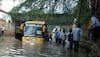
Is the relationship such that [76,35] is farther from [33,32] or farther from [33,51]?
[33,32]

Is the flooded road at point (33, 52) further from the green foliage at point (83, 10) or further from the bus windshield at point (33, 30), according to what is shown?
the bus windshield at point (33, 30)

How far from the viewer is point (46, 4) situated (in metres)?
18.7

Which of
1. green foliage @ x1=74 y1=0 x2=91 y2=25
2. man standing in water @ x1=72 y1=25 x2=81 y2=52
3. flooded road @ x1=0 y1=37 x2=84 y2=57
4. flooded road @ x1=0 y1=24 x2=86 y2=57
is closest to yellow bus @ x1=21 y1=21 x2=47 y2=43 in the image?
flooded road @ x1=0 y1=24 x2=86 y2=57

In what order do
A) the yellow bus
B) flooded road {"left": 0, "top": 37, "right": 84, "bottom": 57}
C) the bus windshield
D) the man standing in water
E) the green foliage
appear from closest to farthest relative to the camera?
the green foliage < flooded road {"left": 0, "top": 37, "right": 84, "bottom": 57} < the man standing in water < the yellow bus < the bus windshield

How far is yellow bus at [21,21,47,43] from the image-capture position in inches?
1324

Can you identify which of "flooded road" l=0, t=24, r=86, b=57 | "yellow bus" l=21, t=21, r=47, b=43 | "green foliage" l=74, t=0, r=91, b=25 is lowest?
"flooded road" l=0, t=24, r=86, b=57

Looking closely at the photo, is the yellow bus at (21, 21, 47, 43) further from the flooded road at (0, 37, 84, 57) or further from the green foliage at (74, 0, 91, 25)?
the green foliage at (74, 0, 91, 25)

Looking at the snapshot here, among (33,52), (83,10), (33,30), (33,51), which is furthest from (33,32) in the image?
(83,10)

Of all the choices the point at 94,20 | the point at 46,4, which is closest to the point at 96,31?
the point at 94,20

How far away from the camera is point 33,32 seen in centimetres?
3509

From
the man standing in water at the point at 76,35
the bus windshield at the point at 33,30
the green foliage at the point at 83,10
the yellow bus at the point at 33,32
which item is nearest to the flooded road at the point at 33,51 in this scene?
the man standing in water at the point at 76,35

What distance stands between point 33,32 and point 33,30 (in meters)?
0.42

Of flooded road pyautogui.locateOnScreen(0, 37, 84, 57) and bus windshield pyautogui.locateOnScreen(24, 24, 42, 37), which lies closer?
flooded road pyautogui.locateOnScreen(0, 37, 84, 57)

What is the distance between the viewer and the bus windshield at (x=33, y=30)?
1377 inches
